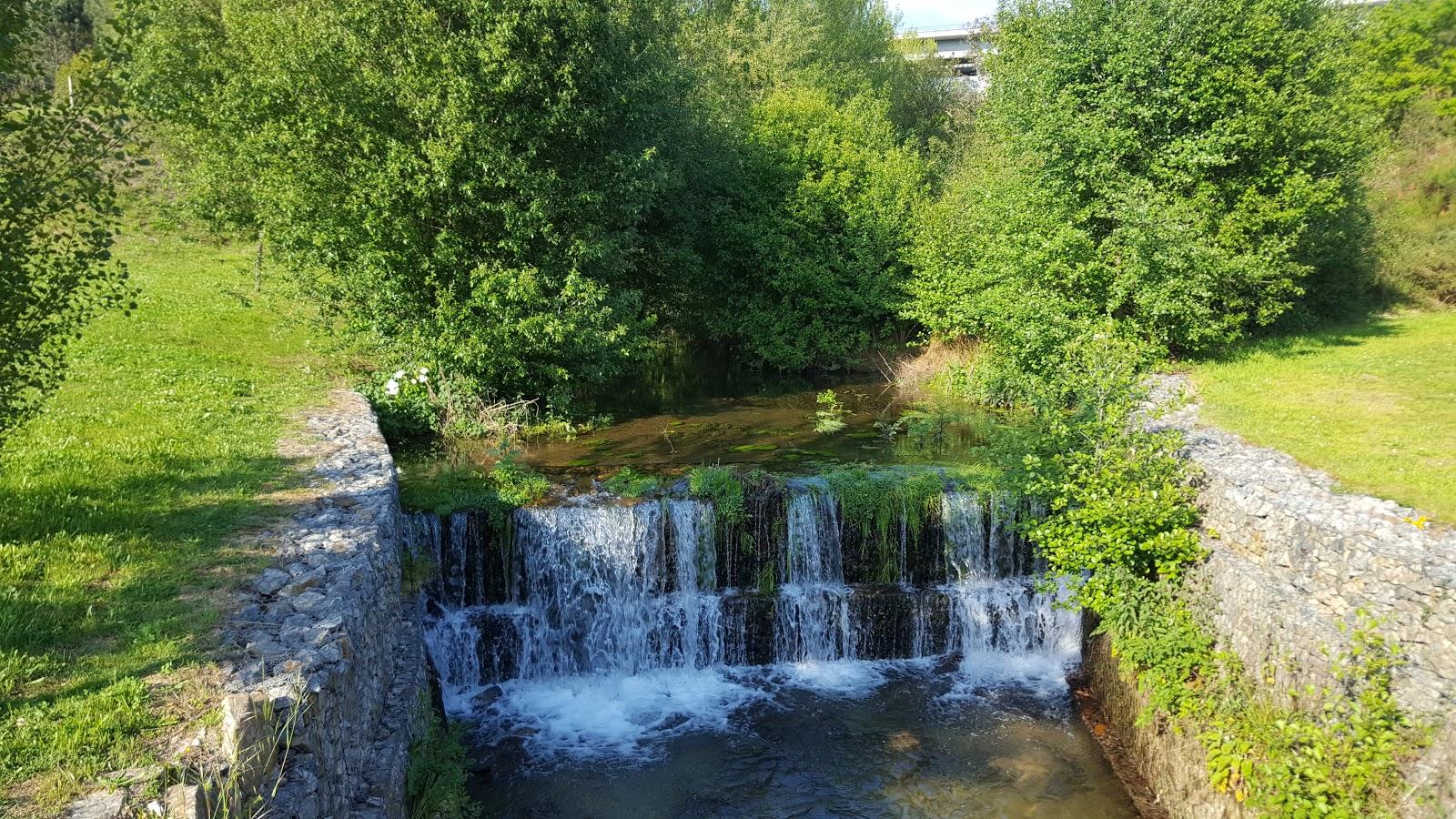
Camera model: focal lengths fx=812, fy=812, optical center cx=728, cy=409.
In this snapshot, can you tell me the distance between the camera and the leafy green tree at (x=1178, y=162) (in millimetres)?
14898

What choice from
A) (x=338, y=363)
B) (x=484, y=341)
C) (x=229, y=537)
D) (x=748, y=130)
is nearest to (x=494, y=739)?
(x=229, y=537)

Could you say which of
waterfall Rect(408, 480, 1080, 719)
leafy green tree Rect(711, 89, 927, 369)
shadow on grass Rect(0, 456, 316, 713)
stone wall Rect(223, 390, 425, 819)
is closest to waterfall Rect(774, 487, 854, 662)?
waterfall Rect(408, 480, 1080, 719)

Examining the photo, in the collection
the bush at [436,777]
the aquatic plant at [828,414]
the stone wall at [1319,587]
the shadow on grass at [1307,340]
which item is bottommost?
the bush at [436,777]

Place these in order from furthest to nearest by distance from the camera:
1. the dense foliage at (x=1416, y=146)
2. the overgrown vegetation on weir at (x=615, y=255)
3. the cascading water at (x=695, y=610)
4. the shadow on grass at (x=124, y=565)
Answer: the dense foliage at (x=1416, y=146), the cascading water at (x=695, y=610), the overgrown vegetation on weir at (x=615, y=255), the shadow on grass at (x=124, y=565)

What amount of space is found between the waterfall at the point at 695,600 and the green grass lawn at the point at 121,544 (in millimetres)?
2867

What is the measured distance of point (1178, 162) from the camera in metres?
15.3

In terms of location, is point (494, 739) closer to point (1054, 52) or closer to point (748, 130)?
point (1054, 52)

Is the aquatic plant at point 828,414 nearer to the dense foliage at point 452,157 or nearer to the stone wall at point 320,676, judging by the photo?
the dense foliage at point 452,157

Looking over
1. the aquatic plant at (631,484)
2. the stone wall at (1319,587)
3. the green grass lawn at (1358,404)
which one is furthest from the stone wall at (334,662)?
the green grass lawn at (1358,404)

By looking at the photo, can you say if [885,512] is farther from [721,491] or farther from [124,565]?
[124,565]

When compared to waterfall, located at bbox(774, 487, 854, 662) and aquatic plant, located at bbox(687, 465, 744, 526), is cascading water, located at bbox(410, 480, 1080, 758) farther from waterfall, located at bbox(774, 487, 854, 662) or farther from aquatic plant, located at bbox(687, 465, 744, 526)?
aquatic plant, located at bbox(687, 465, 744, 526)

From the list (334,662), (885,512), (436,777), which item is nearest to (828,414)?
(885,512)

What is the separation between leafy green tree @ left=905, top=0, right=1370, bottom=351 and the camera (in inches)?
587

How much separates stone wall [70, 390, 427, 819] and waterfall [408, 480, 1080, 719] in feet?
3.98
